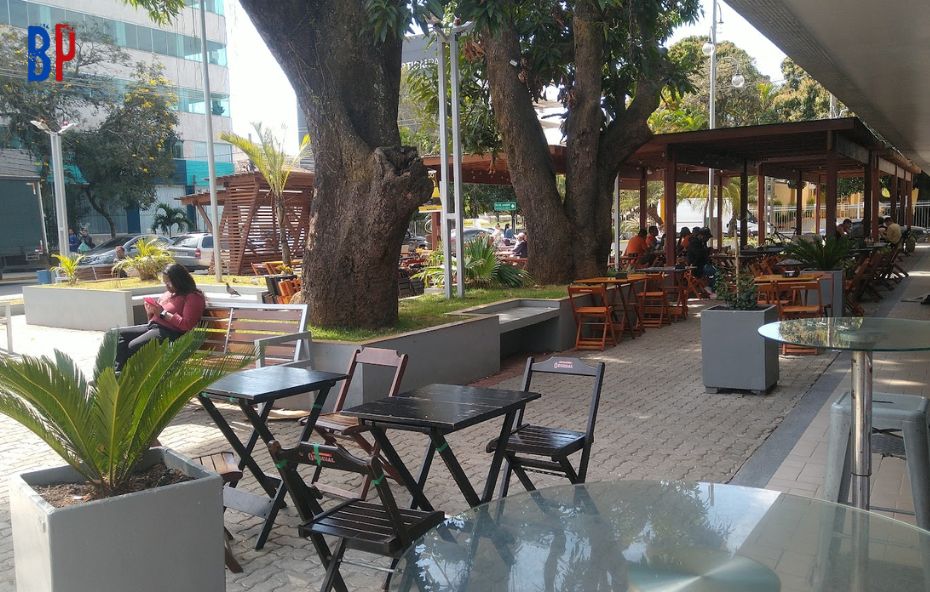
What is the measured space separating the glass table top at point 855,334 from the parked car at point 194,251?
22.7 meters

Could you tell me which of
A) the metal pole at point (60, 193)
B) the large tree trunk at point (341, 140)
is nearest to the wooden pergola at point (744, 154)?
the metal pole at point (60, 193)

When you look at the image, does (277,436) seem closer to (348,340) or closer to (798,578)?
(348,340)

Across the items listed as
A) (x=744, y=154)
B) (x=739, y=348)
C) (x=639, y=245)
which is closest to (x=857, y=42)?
(x=739, y=348)

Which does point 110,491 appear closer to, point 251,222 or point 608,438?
point 608,438

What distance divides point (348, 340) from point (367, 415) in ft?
12.5

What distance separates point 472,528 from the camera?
2340mm

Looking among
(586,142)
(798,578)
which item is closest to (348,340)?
(798,578)

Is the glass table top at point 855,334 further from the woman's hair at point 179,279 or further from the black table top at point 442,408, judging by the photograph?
the woman's hair at point 179,279

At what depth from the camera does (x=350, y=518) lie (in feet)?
10.9

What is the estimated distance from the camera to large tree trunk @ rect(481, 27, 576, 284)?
42.5ft

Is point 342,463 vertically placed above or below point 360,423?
above

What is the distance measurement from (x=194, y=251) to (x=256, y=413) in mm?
23501

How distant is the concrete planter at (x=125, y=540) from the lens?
9.12 ft

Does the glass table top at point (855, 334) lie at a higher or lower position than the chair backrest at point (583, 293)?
higher
